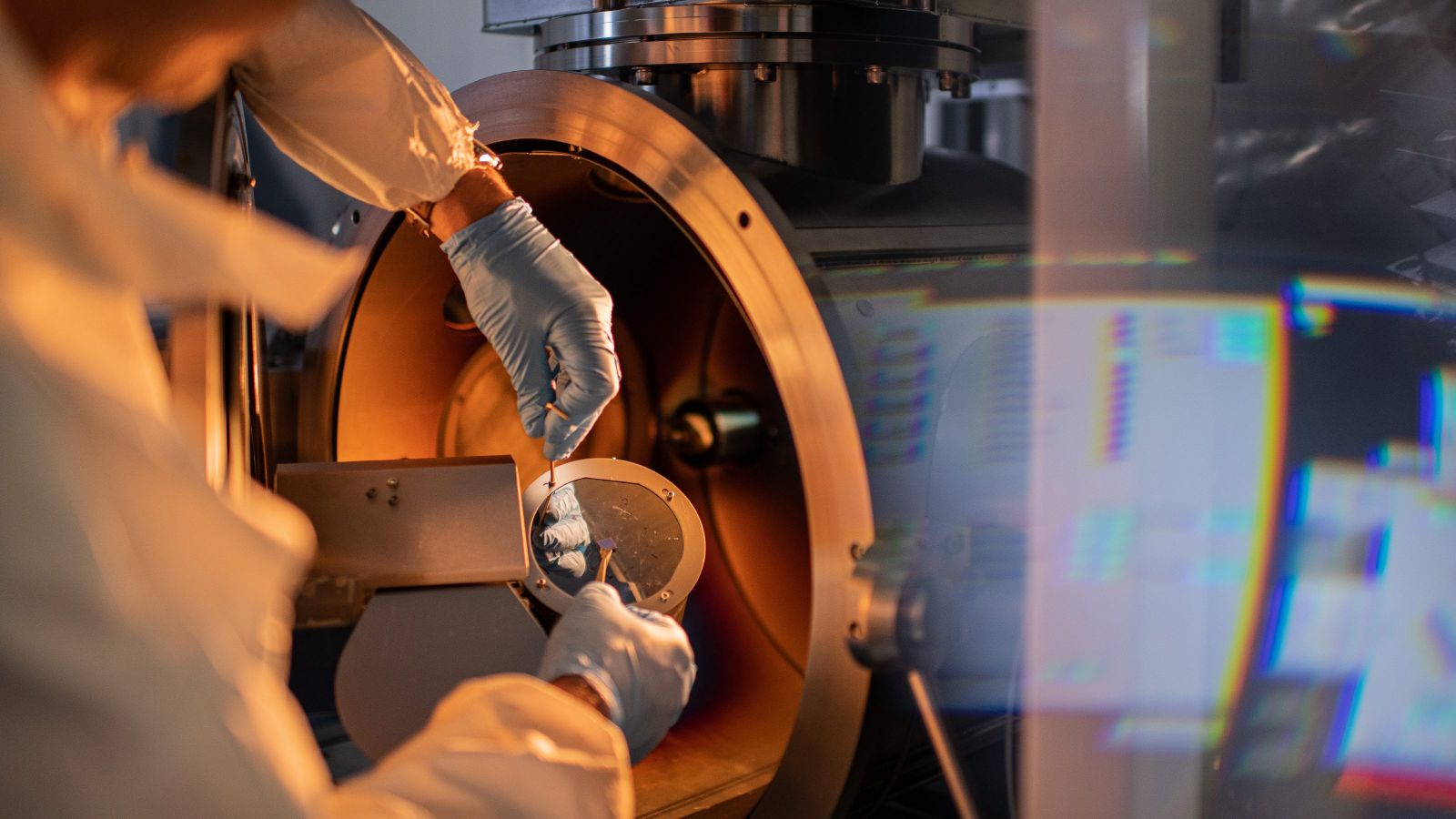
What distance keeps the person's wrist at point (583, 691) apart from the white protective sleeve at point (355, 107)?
19.6 inches

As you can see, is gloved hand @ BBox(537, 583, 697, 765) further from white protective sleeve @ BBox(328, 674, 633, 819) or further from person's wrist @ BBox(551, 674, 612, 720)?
white protective sleeve @ BBox(328, 674, 633, 819)

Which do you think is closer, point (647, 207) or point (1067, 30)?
point (1067, 30)

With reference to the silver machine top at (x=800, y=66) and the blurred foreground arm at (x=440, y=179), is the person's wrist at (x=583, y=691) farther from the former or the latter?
the silver machine top at (x=800, y=66)

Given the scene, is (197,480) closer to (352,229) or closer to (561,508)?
(561,508)

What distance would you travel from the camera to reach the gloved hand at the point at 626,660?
3.00 feet

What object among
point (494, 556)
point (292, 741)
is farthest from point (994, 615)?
point (292, 741)

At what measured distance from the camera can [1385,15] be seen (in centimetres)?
85

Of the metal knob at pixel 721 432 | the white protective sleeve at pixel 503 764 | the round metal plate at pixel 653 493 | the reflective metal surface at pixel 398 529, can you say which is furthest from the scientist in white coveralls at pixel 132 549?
the metal knob at pixel 721 432

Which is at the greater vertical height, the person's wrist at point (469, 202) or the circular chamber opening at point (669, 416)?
the person's wrist at point (469, 202)

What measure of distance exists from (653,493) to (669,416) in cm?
40

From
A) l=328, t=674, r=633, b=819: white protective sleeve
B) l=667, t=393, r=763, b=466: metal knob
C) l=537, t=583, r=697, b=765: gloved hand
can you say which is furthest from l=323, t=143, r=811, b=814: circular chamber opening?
l=328, t=674, r=633, b=819: white protective sleeve

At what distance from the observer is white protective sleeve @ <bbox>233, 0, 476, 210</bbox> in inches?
42.0

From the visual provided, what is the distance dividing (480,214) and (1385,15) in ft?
2.67

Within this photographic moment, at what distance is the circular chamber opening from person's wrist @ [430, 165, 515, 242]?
0.40 feet
